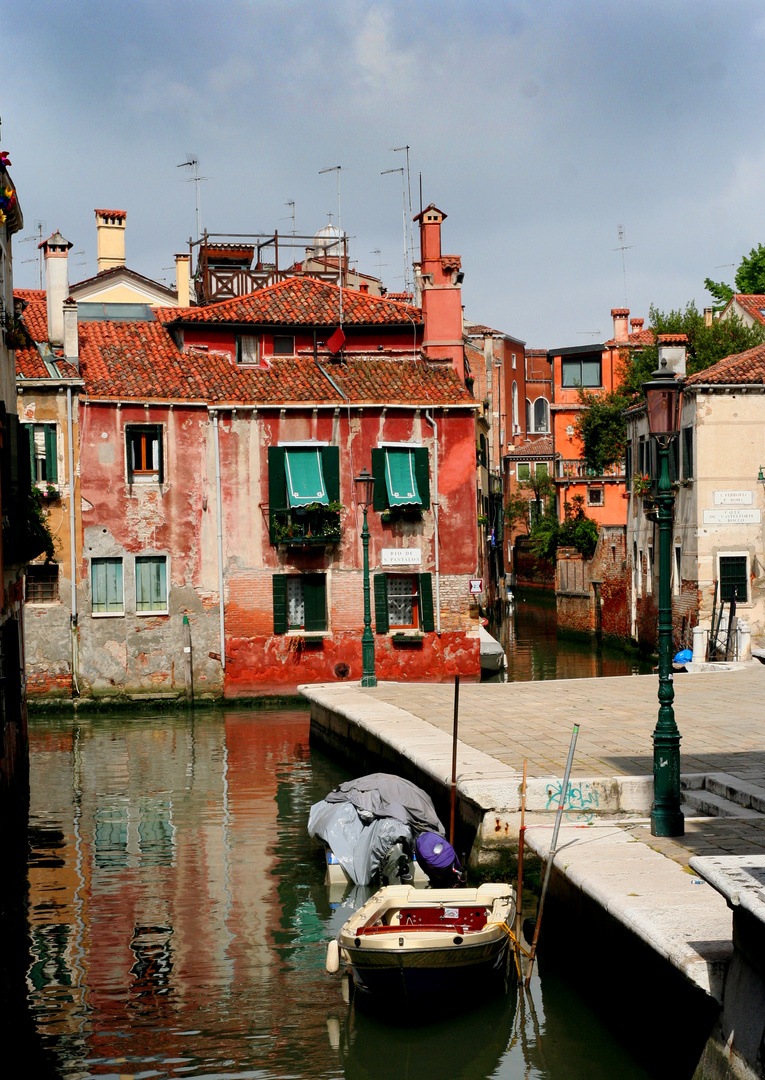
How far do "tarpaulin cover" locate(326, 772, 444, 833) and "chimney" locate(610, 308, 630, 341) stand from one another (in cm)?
4910

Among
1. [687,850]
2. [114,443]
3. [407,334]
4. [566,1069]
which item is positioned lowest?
[566,1069]

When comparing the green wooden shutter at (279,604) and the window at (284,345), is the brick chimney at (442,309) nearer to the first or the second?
the window at (284,345)

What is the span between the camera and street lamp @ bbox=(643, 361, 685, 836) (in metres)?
11.0

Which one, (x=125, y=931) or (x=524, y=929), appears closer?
(x=524, y=929)

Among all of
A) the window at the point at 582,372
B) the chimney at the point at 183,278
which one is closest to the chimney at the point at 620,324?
the window at the point at 582,372

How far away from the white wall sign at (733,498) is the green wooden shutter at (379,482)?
28.4 ft

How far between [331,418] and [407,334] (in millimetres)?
3524

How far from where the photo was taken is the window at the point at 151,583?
28.5m

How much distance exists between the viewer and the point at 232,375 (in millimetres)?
29969

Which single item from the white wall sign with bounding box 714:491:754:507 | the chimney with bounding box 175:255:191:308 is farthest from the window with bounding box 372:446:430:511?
the chimney with bounding box 175:255:191:308

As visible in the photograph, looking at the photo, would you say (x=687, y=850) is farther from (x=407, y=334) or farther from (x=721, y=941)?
(x=407, y=334)

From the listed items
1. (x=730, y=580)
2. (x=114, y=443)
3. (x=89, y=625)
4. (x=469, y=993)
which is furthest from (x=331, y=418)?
(x=469, y=993)

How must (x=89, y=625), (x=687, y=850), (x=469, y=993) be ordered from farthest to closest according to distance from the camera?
(x=89, y=625) → (x=687, y=850) → (x=469, y=993)

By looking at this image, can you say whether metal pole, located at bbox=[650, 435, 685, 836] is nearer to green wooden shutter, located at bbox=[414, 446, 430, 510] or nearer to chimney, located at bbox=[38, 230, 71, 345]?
green wooden shutter, located at bbox=[414, 446, 430, 510]
